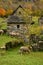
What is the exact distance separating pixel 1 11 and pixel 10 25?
78.5 ft

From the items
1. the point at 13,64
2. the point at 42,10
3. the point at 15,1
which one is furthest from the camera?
the point at 15,1

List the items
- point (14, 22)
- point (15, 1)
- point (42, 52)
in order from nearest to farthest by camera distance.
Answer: point (42, 52) → point (14, 22) → point (15, 1)

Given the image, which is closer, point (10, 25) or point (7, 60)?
point (7, 60)

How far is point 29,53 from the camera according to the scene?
3275 centimetres

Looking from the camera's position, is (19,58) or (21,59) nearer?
(21,59)

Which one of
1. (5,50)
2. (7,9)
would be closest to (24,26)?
(5,50)

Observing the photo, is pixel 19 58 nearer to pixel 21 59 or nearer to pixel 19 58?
pixel 19 58

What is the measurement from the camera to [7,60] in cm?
2838

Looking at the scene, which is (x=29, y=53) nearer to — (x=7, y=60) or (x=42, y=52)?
(x=42, y=52)

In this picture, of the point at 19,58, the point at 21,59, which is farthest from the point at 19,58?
the point at 21,59

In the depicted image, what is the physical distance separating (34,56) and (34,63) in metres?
3.82

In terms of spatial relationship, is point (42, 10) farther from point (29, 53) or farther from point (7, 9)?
point (29, 53)

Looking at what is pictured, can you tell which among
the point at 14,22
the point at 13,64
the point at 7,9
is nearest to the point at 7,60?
the point at 13,64

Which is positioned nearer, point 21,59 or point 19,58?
point 21,59
